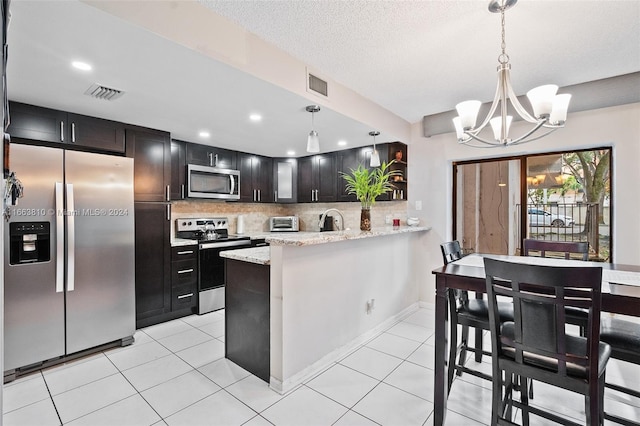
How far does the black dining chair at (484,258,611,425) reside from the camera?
1302 millimetres

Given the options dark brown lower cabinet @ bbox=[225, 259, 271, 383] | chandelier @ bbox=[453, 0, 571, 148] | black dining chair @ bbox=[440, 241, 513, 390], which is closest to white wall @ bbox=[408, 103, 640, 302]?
chandelier @ bbox=[453, 0, 571, 148]

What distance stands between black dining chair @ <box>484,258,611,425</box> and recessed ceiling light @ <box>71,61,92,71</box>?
2.61 meters

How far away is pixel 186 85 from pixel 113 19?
74cm

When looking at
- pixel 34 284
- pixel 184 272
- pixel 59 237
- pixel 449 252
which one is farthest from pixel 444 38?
pixel 34 284

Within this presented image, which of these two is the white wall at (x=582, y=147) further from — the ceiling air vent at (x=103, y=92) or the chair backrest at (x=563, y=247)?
the ceiling air vent at (x=103, y=92)

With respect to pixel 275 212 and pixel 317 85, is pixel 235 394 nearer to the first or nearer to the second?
pixel 317 85

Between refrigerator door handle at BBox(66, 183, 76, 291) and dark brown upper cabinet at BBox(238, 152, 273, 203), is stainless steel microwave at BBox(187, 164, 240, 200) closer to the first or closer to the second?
dark brown upper cabinet at BBox(238, 152, 273, 203)

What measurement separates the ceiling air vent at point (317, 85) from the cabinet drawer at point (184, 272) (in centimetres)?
248

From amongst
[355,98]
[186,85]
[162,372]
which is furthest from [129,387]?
[355,98]

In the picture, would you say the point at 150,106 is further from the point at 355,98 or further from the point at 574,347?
the point at 574,347

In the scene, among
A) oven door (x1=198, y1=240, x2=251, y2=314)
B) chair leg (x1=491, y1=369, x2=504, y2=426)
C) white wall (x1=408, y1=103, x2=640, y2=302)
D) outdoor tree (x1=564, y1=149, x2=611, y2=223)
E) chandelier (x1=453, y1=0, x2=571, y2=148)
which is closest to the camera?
chair leg (x1=491, y1=369, x2=504, y2=426)

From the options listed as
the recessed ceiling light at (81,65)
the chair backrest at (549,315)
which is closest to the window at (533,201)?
the chair backrest at (549,315)

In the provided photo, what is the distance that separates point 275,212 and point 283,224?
0.47 metres

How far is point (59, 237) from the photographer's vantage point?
249cm
